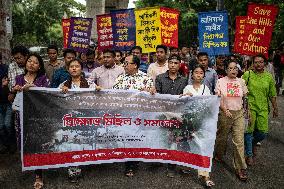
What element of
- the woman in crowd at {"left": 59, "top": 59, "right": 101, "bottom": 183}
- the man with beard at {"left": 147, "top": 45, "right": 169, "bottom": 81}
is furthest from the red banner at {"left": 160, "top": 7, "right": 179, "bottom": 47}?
the woman in crowd at {"left": 59, "top": 59, "right": 101, "bottom": 183}

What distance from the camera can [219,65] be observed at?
281 inches

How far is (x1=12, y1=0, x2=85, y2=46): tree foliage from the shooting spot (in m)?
36.9

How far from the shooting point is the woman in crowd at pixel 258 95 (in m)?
5.79

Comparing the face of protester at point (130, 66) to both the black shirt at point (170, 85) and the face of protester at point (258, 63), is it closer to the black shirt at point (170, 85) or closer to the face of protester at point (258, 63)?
the black shirt at point (170, 85)

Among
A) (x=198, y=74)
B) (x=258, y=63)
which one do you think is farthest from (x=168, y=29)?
(x=198, y=74)

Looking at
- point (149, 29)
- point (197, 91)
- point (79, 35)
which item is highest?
point (149, 29)

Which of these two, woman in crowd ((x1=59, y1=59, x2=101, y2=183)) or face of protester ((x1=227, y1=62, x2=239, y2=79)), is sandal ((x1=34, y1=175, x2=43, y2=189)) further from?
face of protester ((x1=227, y1=62, x2=239, y2=79))

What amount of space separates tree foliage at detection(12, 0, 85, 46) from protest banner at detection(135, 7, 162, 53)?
29.6 metres

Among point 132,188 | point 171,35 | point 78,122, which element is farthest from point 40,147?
point 171,35

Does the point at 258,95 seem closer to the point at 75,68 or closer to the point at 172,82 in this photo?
the point at 172,82

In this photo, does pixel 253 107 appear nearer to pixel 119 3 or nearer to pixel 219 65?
pixel 219 65

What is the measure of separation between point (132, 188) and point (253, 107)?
246 centimetres

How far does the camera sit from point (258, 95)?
19.1ft

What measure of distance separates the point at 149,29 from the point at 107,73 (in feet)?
7.51
